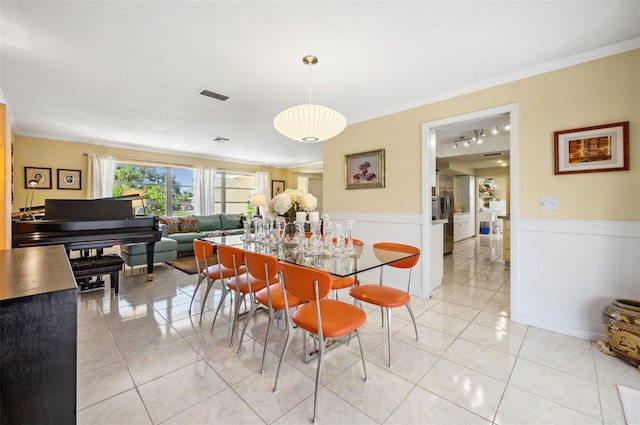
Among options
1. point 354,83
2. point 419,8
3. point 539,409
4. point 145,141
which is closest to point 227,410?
point 539,409

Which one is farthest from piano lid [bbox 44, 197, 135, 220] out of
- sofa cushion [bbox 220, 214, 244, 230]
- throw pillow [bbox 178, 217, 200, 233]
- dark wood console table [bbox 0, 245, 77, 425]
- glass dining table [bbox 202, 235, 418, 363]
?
dark wood console table [bbox 0, 245, 77, 425]

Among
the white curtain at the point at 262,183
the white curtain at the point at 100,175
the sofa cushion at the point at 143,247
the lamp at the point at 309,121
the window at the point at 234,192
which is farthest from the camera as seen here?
the white curtain at the point at 262,183

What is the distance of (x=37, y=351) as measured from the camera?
77 cm

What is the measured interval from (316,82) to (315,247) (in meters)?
1.78

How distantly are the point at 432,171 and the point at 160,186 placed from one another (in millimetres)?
6173

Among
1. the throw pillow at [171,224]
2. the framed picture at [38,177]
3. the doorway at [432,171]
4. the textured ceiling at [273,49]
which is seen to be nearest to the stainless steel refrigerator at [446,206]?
the doorway at [432,171]

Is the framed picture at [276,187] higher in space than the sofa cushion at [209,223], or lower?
higher

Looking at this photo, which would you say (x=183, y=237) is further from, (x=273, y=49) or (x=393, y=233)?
(x=273, y=49)

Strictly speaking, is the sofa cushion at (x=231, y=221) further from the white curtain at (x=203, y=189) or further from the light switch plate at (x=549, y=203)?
the light switch plate at (x=549, y=203)

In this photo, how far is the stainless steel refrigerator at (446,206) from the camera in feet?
18.4

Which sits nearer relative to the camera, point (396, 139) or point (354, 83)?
point (354, 83)

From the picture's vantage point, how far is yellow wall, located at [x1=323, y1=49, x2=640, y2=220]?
212 cm

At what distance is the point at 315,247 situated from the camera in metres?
2.26

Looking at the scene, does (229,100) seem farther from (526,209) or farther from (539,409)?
(539,409)
